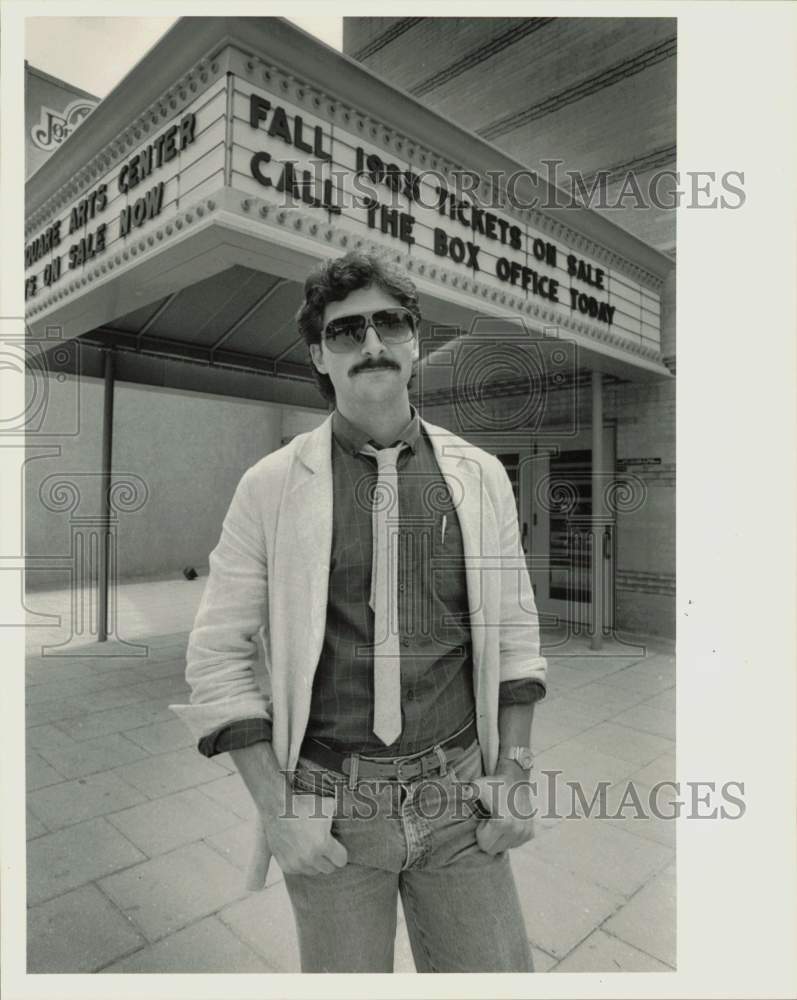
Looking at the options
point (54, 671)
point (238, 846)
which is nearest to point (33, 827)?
point (238, 846)

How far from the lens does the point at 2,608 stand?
215 centimetres

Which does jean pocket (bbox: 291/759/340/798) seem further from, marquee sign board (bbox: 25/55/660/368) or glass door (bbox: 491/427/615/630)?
glass door (bbox: 491/427/615/630)

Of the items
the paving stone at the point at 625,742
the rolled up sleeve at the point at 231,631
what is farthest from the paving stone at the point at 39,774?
the paving stone at the point at 625,742

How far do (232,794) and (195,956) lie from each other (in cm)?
138

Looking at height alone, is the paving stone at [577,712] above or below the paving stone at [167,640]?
below

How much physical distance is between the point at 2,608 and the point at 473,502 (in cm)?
169

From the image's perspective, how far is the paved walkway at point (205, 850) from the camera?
2.51m

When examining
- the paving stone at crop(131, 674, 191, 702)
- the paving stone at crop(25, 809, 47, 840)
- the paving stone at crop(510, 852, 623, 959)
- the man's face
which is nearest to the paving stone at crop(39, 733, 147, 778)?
the paving stone at crop(25, 809, 47, 840)

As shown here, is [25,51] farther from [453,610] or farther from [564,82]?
[564,82]

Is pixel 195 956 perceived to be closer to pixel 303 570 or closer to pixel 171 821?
pixel 171 821

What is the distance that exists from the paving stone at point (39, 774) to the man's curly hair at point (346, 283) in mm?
3551

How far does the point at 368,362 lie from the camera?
1.66 meters

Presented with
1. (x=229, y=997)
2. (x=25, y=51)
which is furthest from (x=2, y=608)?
(x=25, y=51)

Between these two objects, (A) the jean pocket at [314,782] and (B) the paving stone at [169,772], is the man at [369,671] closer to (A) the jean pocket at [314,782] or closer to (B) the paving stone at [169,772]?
(A) the jean pocket at [314,782]
